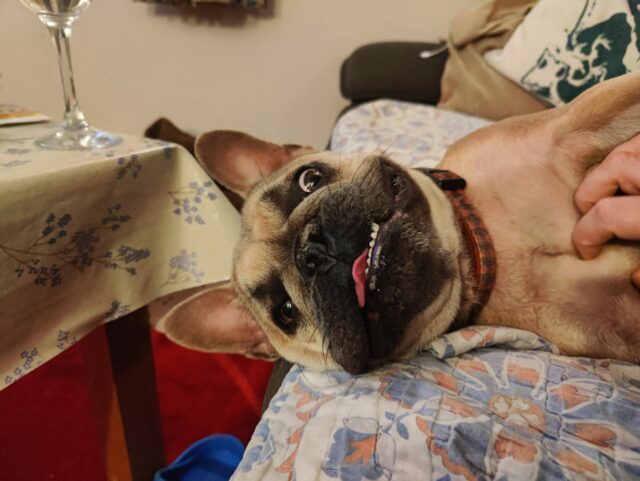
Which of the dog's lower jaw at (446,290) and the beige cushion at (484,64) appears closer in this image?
the dog's lower jaw at (446,290)

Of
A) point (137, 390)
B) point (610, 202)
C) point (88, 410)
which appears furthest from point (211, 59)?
point (610, 202)

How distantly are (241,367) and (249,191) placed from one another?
125 centimetres

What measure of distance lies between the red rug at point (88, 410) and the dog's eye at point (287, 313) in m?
0.99

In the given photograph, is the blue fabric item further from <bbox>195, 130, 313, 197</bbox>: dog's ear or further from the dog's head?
<bbox>195, 130, 313, 197</bbox>: dog's ear

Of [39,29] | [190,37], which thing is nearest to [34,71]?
[39,29]

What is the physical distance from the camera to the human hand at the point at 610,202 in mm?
1085

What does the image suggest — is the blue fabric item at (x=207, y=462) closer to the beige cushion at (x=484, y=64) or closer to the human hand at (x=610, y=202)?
the human hand at (x=610, y=202)

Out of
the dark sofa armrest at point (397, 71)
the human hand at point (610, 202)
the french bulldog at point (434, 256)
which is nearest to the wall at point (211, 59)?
the dark sofa armrest at point (397, 71)

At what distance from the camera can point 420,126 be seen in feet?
8.76

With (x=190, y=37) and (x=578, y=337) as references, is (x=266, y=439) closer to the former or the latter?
(x=578, y=337)

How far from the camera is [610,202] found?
1.12m

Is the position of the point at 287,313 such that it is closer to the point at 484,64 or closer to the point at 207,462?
the point at 207,462

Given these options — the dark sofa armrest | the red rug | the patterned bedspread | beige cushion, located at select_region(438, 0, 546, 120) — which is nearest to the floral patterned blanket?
the patterned bedspread

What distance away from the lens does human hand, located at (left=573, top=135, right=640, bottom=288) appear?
1085 millimetres
